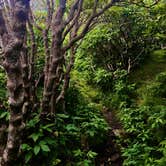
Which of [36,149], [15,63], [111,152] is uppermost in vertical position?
[15,63]

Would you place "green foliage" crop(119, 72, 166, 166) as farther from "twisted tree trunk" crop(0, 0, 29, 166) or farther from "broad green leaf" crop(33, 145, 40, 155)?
"twisted tree trunk" crop(0, 0, 29, 166)

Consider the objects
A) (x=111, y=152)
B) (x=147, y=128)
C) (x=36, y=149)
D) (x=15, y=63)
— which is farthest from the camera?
(x=147, y=128)

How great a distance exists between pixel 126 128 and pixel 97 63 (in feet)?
14.2

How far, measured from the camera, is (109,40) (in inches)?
419

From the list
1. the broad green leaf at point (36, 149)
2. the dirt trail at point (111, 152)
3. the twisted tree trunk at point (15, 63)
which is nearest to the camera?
the twisted tree trunk at point (15, 63)

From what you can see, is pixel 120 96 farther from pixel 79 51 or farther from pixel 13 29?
pixel 13 29

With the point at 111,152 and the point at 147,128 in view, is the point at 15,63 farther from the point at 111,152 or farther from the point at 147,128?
the point at 147,128

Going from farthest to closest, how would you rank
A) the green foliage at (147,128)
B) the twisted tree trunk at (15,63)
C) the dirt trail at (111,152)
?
the dirt trail at (111,152) → the green foliage at (147,128) → the twisted tree trunk at (15,63)

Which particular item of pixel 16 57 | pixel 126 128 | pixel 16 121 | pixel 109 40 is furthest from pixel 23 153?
pixel 109 40

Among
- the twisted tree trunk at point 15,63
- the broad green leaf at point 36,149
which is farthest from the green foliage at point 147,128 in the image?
the twisted tree trunk at point 15,63

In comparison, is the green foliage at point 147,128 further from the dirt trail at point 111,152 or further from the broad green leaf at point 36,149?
the broad green leaf at point 36,149

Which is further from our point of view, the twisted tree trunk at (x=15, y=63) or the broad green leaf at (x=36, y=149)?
the broad green leaf at (x=36, y=149)

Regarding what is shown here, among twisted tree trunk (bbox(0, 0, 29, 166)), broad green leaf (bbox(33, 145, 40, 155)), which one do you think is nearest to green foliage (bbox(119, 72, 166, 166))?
broad green leaf (bbox(33, 145, 40, 155))

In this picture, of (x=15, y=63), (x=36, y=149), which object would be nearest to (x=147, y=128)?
(x=36, y=149)
